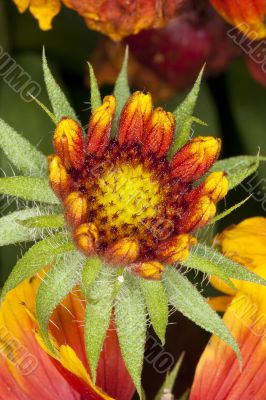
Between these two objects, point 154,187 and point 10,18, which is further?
point 10,18

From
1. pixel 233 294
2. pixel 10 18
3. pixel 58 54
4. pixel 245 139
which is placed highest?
pixel 10 18

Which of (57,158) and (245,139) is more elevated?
(57,158)

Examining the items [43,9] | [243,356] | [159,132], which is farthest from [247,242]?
[43,9]

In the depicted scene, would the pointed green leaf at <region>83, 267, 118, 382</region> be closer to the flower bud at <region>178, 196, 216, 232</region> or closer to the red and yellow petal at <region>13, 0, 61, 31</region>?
the flower bud at <region>178, 196, 216, 232</region>

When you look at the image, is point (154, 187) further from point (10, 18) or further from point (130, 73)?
point (10, 18)

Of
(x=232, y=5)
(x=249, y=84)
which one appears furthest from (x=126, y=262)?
(x=249, y=84)

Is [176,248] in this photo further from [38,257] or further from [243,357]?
[243,357]

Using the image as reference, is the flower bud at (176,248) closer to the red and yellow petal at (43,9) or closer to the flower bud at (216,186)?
the flower bud at (216,186)
